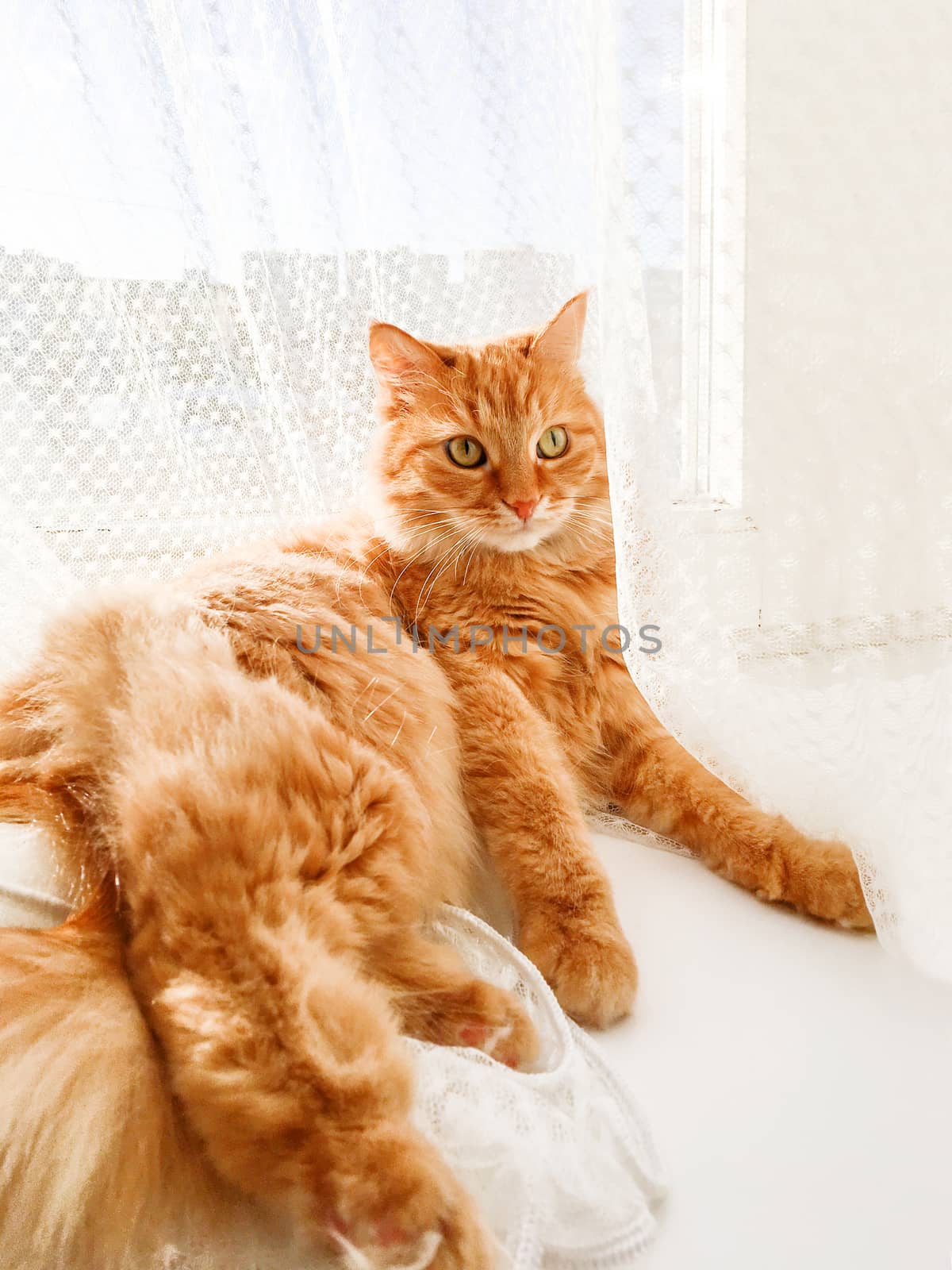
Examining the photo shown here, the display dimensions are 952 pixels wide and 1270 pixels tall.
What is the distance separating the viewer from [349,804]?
0.83 m

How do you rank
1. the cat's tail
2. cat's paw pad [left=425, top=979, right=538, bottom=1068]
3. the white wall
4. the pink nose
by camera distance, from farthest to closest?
the pink nose < the white wall < cat's paw pad [left=425, top=979, right=538, bottom=1068] < the cat's tail

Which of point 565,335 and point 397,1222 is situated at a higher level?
point 565,335

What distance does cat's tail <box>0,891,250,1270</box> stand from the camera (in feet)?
1.81

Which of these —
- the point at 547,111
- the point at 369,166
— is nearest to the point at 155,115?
the point at 369,166

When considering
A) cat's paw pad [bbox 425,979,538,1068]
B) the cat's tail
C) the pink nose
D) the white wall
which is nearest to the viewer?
the cat's tail

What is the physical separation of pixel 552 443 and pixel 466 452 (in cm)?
14

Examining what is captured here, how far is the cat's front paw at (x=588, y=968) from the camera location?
860mm

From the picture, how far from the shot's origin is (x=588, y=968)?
877mm

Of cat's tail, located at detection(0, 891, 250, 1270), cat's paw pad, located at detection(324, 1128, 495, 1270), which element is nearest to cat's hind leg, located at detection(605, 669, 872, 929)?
cat's paw pad, located at detection(324, 1128, 495, 1270)

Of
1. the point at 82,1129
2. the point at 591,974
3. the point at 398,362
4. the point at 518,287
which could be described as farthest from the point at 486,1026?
the point at 518,287

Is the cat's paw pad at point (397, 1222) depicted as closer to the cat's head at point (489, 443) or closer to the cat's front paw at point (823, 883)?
the cat's front paw at point (823, 883)

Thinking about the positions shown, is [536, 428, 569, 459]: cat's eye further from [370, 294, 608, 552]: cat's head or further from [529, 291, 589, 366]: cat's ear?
[529, 291, 589, 366]: cat's ear

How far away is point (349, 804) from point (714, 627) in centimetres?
51

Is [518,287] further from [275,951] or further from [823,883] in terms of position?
[275,951]
